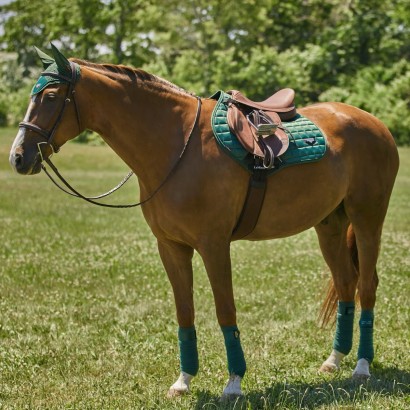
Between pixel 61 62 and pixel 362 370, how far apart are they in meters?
3.33

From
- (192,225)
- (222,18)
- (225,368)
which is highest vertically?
(192,225)

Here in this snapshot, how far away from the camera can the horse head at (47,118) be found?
16.1 ft

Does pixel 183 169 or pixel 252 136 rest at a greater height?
pixel 252 136

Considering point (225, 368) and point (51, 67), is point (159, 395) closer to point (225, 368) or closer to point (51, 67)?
point (225, 368)

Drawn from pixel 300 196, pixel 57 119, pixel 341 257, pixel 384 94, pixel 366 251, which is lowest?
pixel 384 94

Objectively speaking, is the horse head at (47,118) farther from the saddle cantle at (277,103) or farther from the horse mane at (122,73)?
the saddle cantle at (277,103)

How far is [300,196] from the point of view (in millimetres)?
5660

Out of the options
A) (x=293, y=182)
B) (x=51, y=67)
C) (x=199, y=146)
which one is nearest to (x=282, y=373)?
(x=293, y=182)

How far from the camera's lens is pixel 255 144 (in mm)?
5340

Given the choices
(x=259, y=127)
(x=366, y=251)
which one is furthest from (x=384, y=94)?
(x=259, y=127)

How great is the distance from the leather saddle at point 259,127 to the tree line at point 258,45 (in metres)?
32.9

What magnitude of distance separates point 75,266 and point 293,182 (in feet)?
18.9

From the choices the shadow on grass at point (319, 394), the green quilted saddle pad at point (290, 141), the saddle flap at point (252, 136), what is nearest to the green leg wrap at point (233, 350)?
the shadow on grass at point (319, 394)

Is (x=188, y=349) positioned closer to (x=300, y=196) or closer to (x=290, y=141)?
(x=300, y=196)
